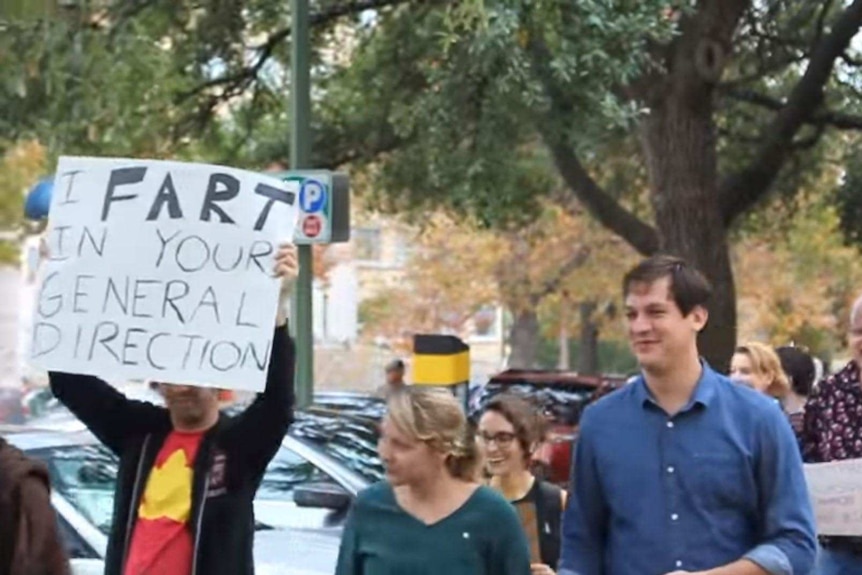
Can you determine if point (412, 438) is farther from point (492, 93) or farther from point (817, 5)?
point (817, 5)

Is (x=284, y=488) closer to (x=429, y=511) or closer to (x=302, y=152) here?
(x=429, y=511)

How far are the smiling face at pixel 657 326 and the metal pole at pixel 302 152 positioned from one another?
10359 millimetres

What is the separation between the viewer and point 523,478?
6340 mm

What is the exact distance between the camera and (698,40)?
17.9m

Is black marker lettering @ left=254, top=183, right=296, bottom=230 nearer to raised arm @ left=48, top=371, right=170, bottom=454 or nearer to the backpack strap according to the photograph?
raised arm @ left=48, top=371, right=170, bottom=454

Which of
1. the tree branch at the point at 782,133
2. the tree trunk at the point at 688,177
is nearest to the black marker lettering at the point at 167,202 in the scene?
the tree trunk at the point at 688,177

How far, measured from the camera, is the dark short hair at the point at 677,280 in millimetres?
4770

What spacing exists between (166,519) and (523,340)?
44210 millimetres

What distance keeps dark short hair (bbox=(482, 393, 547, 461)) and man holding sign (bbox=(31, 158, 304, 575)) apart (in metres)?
1.11

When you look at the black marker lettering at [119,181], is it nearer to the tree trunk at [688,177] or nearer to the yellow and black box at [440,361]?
the yellow and black box at [440,361]

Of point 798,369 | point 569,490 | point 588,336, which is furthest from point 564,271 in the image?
point 569,490

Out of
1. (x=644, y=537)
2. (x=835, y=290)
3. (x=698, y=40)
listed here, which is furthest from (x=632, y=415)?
(x=835, y=290)

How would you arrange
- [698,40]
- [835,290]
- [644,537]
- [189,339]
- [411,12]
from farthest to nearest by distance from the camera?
[835,290] < [411,12] < [698,40] < [189,339] < [644,537]

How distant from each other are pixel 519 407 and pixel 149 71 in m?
11.0
